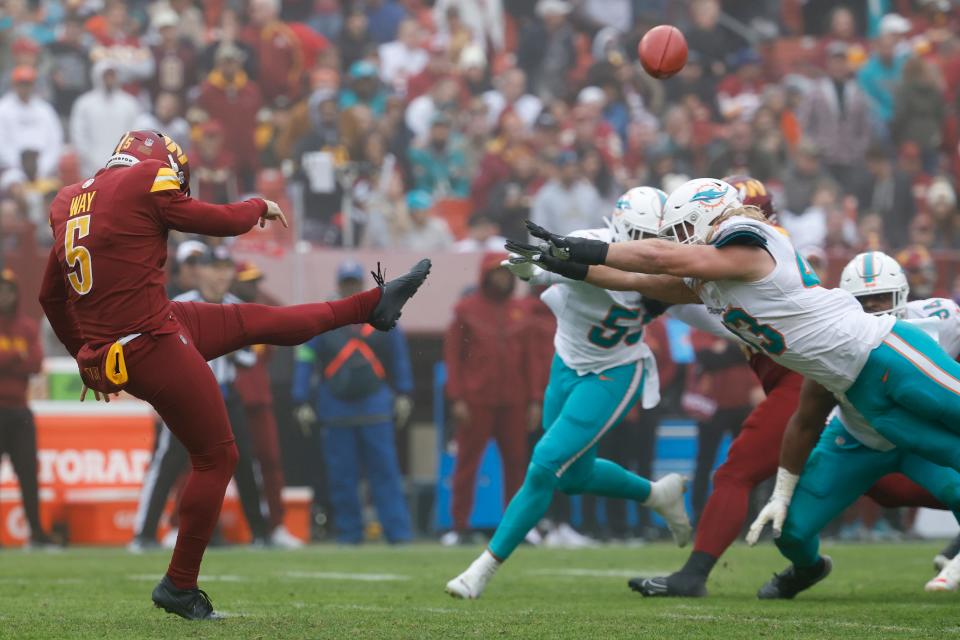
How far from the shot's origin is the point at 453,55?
16547 mm

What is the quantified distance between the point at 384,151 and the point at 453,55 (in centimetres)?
238

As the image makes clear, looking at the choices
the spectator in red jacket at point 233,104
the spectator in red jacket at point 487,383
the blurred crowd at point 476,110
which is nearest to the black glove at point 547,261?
the spectator in red jacket at point 487,383

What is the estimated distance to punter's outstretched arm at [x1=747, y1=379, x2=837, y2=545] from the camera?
6.26 metres

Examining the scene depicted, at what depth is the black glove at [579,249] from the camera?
550 cm

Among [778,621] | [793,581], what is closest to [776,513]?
[793,581]

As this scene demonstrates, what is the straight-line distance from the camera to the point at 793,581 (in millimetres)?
6805

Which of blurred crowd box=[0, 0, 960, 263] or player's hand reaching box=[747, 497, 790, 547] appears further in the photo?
blurred crowd box=[0, 0, 960, 263]

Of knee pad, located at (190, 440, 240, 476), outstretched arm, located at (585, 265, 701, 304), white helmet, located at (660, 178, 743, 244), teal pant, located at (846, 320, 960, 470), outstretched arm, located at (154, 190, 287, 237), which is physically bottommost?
Answer: knee pad, located at (190, 440, 240, 476)

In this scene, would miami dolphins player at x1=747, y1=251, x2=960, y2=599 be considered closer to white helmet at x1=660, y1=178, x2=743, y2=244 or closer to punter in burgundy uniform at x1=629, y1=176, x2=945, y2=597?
punter in burgundy uniform at x1=629, y1=176, x2=945, y2=597

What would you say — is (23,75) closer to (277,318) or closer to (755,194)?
(755,194)

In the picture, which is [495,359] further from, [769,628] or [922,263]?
[769,628]

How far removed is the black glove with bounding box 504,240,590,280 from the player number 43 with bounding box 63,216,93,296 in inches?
59.6

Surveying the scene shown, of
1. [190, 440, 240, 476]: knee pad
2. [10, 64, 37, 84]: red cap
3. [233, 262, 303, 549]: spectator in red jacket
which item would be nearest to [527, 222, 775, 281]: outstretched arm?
[190, 440, 240, 476]: knee pad

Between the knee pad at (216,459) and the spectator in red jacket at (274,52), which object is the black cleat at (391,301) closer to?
the knee pad at (216,459)
